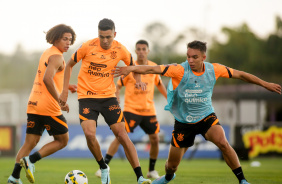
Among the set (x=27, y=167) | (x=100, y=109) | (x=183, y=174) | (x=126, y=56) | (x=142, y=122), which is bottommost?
(x=183, y=174)

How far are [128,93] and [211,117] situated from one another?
12.8 feet

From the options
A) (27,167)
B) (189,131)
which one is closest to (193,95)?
(189,131)

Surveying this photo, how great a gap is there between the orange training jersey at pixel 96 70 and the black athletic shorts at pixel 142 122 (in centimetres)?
275

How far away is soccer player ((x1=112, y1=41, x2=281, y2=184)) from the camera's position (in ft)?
24.6

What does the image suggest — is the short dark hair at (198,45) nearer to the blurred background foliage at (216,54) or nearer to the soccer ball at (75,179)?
the soccer ball at (75,179)

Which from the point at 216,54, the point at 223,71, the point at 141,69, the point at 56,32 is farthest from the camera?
the point at 216,54

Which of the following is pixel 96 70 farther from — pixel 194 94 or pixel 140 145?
pixel 140 145

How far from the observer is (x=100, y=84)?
824 centimetres

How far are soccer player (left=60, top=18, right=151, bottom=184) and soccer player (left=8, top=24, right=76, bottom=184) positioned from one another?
27 cm

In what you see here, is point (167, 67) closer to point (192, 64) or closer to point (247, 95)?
point (192, 64)

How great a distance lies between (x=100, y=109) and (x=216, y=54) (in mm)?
58413

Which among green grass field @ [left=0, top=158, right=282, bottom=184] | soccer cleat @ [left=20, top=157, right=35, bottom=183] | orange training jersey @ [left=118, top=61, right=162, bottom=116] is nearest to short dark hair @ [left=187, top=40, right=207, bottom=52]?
green grass field @ [left=0, top=158, right=282, bottom=184]

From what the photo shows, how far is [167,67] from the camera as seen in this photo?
7.46 m

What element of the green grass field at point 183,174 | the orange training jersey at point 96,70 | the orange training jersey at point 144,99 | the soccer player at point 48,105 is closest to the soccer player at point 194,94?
the orange training jersey at point 96,70
